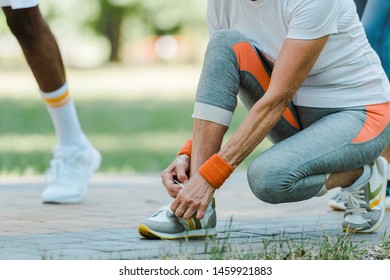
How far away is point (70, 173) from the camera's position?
5234 millimetres

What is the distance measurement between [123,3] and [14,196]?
29.7 metres

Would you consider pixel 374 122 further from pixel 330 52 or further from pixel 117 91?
pixel 117 91

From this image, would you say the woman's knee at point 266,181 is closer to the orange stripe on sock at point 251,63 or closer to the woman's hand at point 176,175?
the woman's hand at point 176,175

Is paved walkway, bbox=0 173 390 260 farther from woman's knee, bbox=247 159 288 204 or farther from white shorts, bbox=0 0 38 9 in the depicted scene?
white shorts, bbox=0 0 38 9

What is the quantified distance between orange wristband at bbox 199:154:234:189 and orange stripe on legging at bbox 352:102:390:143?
0.64m

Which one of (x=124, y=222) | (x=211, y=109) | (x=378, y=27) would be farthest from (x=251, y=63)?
(x=378, y=27)

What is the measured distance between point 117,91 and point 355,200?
49.5ft

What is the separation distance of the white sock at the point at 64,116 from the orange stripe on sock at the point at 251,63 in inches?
65.2

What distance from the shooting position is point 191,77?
2520 cm

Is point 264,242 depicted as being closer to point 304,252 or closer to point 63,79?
point 304,252

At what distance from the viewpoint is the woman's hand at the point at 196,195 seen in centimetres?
354

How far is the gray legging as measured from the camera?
3641mm

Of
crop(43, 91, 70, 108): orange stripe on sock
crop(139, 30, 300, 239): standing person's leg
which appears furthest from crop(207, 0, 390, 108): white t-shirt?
crop(43, 91, 70, 108): orange stripe on sock
